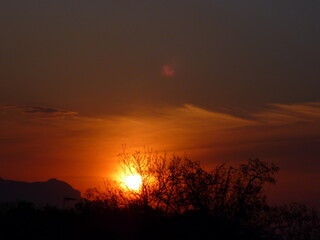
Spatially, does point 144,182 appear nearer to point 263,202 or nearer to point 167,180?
point 167,180

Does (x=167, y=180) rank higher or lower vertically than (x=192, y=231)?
higher

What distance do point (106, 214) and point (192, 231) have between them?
6.20 meters

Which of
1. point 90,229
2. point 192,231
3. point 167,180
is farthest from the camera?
point 167,180

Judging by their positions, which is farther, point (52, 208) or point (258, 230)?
point (52, 208)

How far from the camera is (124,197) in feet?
110

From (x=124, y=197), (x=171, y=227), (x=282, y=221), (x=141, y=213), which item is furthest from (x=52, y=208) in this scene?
(x=282, y=221)

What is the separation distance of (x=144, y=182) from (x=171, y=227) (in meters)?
5.63

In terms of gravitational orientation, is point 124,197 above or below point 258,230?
above

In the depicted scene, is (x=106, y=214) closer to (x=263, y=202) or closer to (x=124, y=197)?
(x=124, y=197)

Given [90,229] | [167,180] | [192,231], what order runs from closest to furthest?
[192,231], [90,229], [167,180]

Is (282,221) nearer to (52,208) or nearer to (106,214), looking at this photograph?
(106,214)

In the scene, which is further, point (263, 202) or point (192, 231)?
point (263, 202)

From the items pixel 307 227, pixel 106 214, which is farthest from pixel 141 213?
pixel 307 227

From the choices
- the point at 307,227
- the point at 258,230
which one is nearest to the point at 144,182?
the point at 258,230
